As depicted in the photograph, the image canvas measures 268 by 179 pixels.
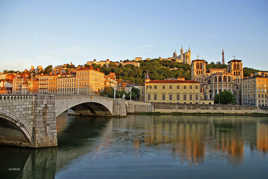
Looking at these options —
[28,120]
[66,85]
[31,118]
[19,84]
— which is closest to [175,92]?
[66,85]

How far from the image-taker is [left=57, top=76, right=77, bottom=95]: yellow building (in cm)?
7119

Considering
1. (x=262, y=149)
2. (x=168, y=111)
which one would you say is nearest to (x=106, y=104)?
Result: (x=168, y=111)

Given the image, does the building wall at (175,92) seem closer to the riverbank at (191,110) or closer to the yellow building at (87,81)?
the riverbank at (191,110)

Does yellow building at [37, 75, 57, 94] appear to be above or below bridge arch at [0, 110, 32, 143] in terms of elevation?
above

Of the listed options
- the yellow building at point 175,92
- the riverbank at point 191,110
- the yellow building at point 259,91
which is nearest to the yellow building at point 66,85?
the yellow building at point 175,92

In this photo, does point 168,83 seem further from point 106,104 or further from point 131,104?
point 106,104

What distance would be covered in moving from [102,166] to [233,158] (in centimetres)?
837

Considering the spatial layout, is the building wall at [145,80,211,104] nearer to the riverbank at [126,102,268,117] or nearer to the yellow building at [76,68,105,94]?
the riverbank at [126,102,268,117]

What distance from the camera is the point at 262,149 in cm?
1891

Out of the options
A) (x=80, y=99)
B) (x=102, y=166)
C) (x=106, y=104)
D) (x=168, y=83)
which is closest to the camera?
(x=102, y=166)

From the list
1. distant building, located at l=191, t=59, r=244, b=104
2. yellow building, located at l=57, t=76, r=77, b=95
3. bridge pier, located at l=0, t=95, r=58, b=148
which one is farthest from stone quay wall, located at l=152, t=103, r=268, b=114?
bridge pier, located at l=0, t=95, r=58, b=148

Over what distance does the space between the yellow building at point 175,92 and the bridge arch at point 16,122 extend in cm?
4322

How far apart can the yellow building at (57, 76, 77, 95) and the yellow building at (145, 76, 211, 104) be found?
24379 mm

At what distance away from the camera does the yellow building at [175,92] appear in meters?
56.5
